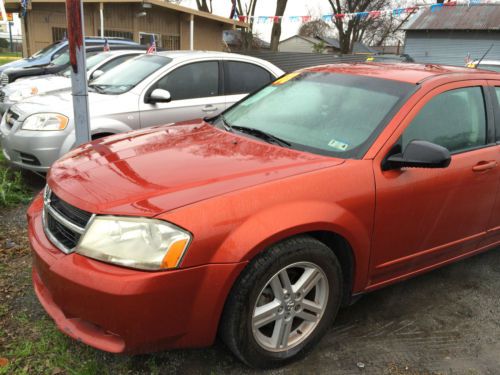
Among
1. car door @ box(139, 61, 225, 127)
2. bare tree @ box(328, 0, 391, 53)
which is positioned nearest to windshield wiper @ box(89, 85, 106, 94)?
car door @ box(139, 61, 225, 127)

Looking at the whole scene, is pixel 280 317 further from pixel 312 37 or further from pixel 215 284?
pixel 312 37

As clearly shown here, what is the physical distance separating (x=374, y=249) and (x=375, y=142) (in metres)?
0.61

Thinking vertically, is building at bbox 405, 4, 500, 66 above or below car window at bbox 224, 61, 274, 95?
above

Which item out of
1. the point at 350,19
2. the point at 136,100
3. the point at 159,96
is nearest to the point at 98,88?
the point at 136,100

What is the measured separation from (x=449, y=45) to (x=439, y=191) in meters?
28.8

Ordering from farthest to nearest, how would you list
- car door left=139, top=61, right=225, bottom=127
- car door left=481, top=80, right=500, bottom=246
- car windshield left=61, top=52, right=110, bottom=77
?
car windshield left=61, top=52, right=110, bottom=77 → car door left=139, top=61, right=225, bottom=127 → car door left=481, top=80, right=500, bottom=246

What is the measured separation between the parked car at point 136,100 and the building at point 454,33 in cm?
2280

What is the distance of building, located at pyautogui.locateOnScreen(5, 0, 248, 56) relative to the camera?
16.7 m

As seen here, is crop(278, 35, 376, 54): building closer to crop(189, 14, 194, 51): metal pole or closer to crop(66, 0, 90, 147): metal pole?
crop(189, 14, 194, 51): metal pole

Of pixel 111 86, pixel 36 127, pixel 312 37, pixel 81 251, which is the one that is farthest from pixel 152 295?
pixel 312 37

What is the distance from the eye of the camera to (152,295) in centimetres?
194

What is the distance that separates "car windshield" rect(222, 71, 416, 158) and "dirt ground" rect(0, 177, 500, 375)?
3.77ft

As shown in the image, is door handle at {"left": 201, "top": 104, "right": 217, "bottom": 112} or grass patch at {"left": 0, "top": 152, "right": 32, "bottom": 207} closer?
grass patch at {"left": 0, "top": 152, "right": 32, "bottom": 207}

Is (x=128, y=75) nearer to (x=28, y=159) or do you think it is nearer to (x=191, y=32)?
(x=28, y=159)
